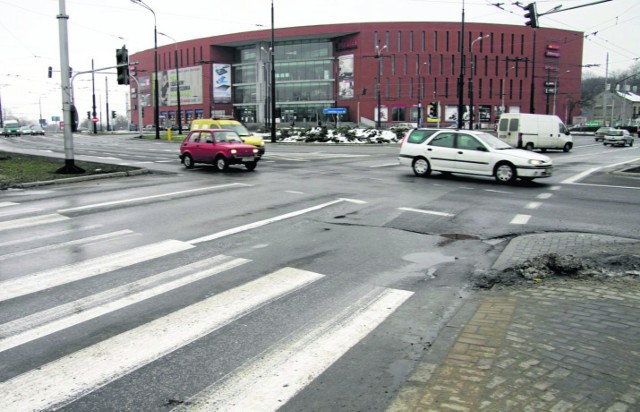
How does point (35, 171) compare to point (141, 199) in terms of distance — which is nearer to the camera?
point (141, 199)

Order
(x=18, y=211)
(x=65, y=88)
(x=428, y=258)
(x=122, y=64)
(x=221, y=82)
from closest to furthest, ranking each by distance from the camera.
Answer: (x=428, y=258), (x=18, y=211), (x=65, y=88), (x=122, y=64), (x=221, y=82)

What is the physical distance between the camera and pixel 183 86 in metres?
112

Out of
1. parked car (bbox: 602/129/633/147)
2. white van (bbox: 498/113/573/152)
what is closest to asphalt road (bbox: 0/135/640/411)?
white van (bbox: 498/113/573/152)

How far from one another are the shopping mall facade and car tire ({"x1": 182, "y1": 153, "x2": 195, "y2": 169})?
66136 millimetres

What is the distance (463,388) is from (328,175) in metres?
14.5

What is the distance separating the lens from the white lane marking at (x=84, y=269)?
224 inches

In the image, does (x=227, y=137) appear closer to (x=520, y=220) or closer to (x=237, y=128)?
(x=237, y=128)

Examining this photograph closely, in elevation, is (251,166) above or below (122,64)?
below

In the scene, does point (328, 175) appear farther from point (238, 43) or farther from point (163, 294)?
point (238, 43)

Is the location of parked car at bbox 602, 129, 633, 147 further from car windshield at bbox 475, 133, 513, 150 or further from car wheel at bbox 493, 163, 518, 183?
car wheel at bbox 493, 163, 518, 183

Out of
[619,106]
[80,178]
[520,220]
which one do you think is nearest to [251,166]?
[80,178]

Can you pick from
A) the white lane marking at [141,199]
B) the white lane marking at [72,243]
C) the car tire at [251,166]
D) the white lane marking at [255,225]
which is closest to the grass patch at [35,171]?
the car tire at [251,166]

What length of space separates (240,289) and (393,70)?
89.0 metres

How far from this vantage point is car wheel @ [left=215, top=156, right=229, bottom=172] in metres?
18.9
